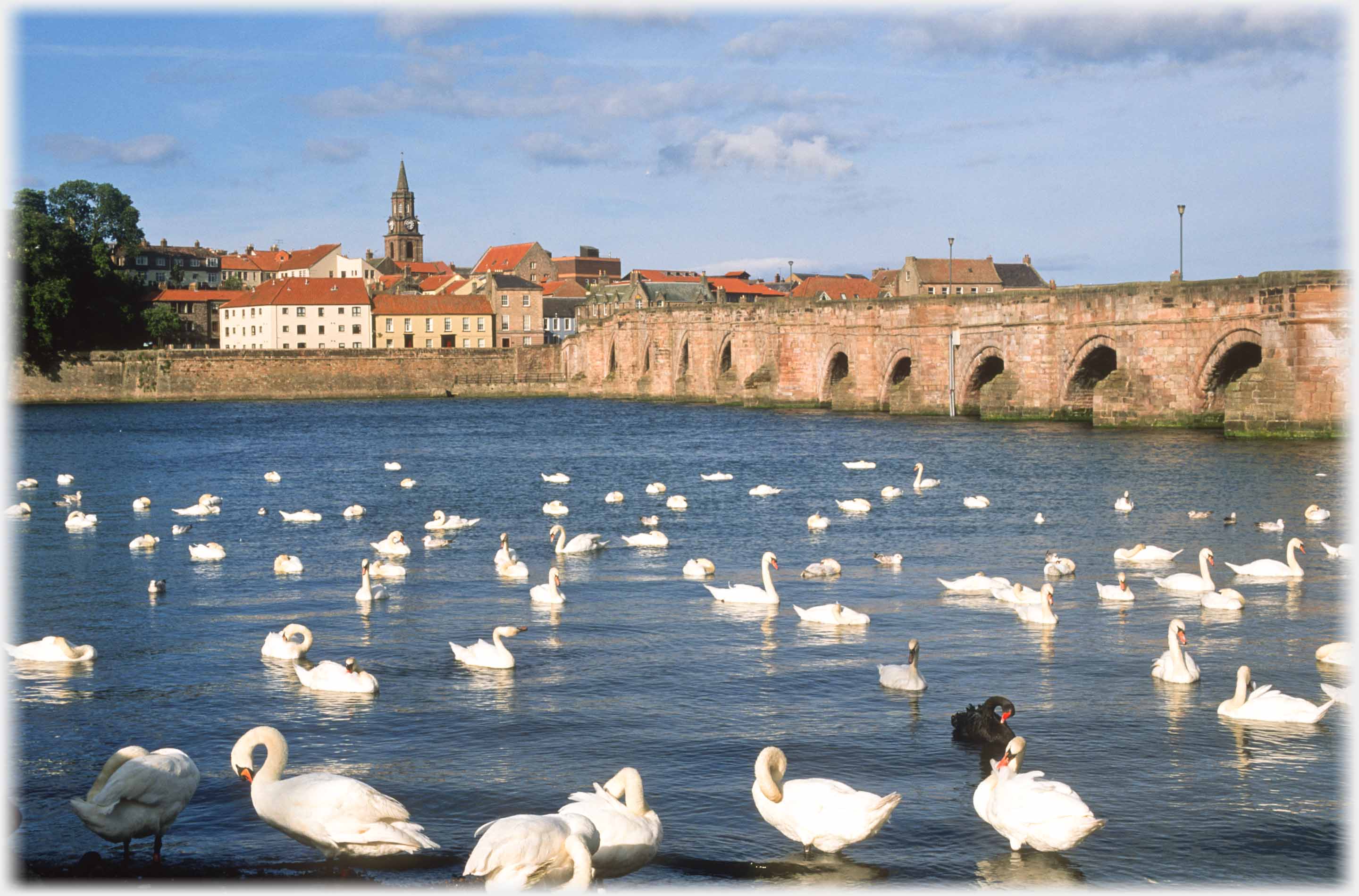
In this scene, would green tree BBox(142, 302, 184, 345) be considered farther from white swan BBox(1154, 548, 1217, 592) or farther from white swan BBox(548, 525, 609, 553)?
white swan BBox(1154, 548, 1217, 592)

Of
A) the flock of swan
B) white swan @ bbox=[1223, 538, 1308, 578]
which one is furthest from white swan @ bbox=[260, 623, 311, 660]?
white swan @ bbox=[1223, 538, 1308, 578]

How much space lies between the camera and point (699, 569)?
72.1ft

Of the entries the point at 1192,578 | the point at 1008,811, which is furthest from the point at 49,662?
the point at 1192,578

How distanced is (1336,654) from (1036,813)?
287 inches

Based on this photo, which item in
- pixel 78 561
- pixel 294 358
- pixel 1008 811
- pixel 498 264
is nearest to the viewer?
pixel 1008 811

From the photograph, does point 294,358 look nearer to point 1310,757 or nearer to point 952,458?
point 952,458

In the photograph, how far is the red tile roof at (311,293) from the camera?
388ft

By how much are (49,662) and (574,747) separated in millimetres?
7119

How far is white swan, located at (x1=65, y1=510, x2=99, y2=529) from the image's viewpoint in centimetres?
2898

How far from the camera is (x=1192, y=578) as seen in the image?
64.5ft

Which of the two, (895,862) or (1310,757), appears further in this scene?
(1310,757)

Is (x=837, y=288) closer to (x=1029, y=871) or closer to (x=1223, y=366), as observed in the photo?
(x=1223, y=366)

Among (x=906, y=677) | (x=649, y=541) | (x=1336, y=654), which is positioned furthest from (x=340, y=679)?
(x=649, y=541)

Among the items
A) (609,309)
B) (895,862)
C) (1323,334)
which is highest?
(609,309)
